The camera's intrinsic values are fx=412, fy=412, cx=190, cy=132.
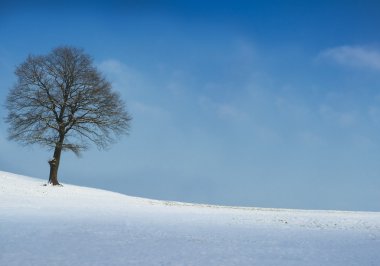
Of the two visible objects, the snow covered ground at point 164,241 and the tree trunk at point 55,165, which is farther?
the tree trunk at point 55,165

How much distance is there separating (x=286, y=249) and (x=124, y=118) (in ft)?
97.2

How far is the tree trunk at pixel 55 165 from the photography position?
39.7 metres

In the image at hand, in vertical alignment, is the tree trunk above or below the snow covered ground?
above

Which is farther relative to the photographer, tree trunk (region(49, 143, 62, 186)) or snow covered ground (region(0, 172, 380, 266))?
tree trunk (region(49, 143, 62, 186))

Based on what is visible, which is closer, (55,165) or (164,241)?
(164,241)

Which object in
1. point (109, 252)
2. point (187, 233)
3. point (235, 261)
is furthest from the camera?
point (187, 233)

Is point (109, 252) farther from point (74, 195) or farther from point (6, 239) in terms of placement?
point (74, 195)

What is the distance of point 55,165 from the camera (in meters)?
40.0

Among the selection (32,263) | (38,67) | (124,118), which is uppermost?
(38,67)

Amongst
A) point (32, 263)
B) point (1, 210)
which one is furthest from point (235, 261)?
point (1, 210)

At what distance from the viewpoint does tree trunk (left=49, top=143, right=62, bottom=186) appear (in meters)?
39.7

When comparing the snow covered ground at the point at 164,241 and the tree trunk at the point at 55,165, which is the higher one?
the tree trunk at the point at 55,165

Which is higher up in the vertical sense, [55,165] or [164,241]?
[55,165]

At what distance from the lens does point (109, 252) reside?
12.3 meters
